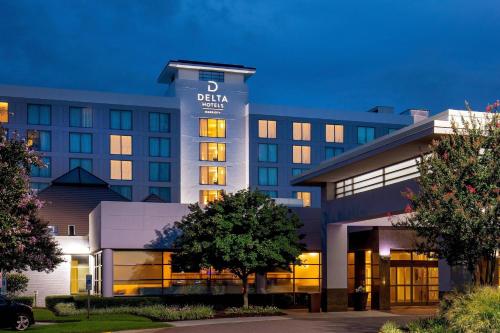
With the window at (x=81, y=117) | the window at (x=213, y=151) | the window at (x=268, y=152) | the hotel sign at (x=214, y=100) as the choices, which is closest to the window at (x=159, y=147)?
the window at (x=213, y=151)

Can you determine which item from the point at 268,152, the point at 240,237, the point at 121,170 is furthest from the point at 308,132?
the point at 240,237

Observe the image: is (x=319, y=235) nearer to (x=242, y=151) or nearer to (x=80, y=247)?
(x=80, y=247)

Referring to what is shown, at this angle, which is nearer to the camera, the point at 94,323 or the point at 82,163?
the point at 94,323

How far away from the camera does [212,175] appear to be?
82.4m

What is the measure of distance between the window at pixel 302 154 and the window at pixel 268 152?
2182 millimetres

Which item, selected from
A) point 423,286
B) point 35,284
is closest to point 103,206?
point 35,284

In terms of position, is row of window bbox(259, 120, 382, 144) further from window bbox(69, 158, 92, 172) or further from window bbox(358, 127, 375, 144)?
window bbox(69, 158, 92, 172)

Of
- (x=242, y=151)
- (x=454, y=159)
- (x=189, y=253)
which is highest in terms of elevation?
(x=242, y=151)

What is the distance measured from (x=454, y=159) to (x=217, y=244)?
49.5 ft

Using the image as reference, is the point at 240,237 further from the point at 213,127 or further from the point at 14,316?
the point at 213,127

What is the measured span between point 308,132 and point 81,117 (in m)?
24.3

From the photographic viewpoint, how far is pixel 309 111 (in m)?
84.4

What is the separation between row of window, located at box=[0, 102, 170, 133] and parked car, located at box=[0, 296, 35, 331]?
47696 millimetres

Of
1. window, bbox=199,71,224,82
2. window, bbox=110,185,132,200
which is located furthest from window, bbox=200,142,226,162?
window, bbox=110,185,132,200
